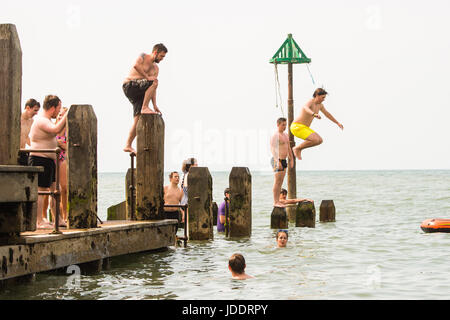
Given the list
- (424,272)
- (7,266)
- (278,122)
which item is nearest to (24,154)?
(7,266)

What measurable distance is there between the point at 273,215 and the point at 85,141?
8.03 meters

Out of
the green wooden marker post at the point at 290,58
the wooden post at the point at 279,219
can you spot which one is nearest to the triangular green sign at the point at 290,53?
the green wooden marker post at the point at 290,58

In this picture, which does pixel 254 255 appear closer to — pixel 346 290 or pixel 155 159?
pixel 155 159

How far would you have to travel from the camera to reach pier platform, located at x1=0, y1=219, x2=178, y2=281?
8424mm

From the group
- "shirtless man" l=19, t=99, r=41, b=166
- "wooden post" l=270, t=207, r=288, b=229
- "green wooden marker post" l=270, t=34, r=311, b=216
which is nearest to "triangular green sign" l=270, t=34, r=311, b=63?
"green wooden marker post" l=270, t=34, r=311, b=216

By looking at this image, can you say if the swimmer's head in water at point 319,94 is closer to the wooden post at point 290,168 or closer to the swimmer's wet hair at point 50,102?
the wooden post at point 290,168

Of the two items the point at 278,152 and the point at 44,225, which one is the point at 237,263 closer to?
the point at 44,225

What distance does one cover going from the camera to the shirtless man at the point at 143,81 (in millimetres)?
12708

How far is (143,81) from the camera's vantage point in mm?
12734

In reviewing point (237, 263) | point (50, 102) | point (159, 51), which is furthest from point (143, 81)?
point (237, 263)

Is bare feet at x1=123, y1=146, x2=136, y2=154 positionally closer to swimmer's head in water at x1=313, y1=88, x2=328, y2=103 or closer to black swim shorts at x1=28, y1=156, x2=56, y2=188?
black swim shorts at x1=28, y1=156, x2=56, y2=188

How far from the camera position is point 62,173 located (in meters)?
10.7

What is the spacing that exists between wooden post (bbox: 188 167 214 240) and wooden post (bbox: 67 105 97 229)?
4048 mm

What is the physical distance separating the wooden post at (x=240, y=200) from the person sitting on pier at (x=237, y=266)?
14.2 ft
